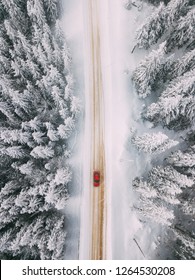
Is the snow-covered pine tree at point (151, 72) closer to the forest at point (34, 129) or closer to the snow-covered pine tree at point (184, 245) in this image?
the forest at point (34, 129)

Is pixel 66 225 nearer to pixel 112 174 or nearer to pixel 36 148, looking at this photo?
pixel 112 174

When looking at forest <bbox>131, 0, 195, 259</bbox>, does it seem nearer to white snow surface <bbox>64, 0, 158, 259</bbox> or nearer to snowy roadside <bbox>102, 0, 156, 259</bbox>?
snowy roadside <bbox>102, 0, 156, 259</bbox>

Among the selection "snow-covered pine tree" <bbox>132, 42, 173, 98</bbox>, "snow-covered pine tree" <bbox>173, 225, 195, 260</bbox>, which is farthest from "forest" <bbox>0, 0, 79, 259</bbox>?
"snow-covered pine tree" <bbox>173, 225, 195, 260</bbox>

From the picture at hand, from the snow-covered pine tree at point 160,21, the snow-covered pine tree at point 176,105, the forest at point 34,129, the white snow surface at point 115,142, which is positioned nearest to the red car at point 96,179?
the white snow surface at point 115,142

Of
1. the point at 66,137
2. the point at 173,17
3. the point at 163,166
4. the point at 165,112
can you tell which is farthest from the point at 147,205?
the point at 173,17

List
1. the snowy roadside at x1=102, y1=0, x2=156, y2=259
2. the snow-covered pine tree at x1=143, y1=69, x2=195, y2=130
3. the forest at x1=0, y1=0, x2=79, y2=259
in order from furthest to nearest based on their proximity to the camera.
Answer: the snowy roadside at x1=102, y1=0, x2=156, y2=259 < the forest at x1=0, y1=0, x2=79, y2=259 < the snow-covered pine tree at x1=143, y1=69, x2=195, y2=130

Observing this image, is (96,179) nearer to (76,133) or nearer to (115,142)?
(115,142)
